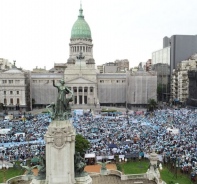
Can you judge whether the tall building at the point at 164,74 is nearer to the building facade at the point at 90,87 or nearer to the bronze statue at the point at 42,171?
the building facade at the point at 90,87

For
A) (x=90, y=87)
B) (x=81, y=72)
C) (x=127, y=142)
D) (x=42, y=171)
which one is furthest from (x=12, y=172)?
(x=81, y=72)

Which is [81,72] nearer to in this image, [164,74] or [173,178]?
[164,74]

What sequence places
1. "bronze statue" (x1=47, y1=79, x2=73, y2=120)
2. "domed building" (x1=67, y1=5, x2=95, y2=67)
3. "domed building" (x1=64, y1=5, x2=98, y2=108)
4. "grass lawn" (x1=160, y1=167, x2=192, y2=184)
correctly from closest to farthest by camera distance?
"bronze statue" (x1=47, y1=79, x2=73, y2=120)
"grass lawn" (x1=160, y1=167, x2=192, y2=184)
"domed building" (x1=64, y1=5, x2=98, y2=108)
"domed building" (x1=67, y1=5, x2=95, y2=67)

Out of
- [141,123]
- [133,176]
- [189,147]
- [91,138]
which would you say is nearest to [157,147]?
[189,147]

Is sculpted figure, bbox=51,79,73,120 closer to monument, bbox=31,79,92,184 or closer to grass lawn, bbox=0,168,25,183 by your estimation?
monument, bbox=31,79,92,184

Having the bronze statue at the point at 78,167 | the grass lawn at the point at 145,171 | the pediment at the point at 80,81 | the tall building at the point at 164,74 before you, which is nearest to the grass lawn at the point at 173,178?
the grass lawn at the point at 145,171

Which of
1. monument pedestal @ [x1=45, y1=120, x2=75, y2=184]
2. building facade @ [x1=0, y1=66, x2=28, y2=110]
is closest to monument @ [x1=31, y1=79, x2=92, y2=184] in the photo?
monument pedestal @ [x1=45, y1=120, x2=75, y2=184]
